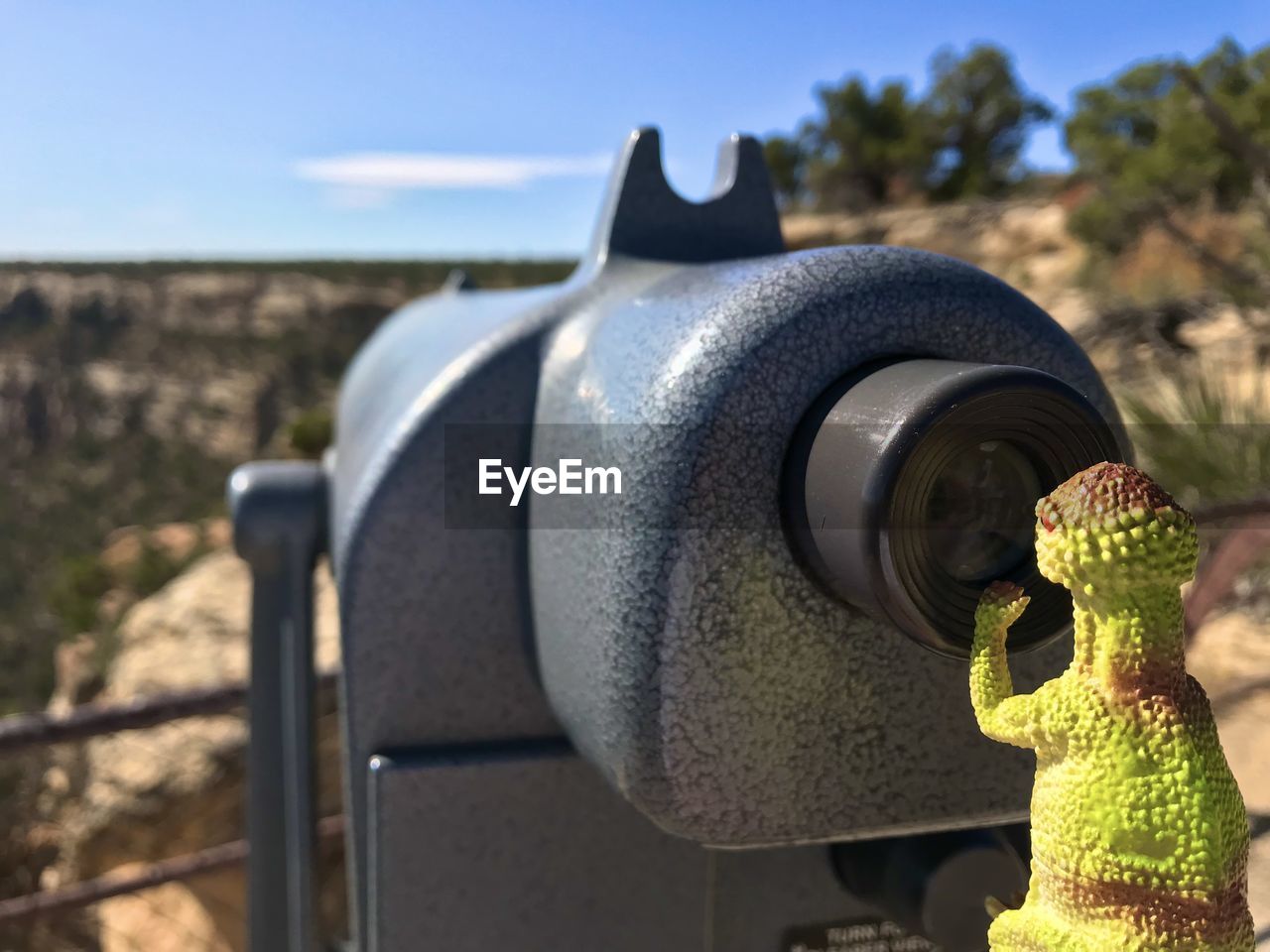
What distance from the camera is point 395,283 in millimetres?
40750

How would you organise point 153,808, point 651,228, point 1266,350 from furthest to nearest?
1. point 1266,350
2. point 153,808
3. point 651,228

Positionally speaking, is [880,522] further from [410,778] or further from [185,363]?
[185,363]

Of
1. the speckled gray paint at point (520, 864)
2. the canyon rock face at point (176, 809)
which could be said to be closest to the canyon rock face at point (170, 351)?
the canyon rock face at point (176, 809)

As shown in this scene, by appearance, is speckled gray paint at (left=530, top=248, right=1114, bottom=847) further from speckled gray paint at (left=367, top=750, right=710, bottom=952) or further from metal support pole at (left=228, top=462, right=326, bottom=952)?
metal support pole at (left=228, top=462, right=326, bottom=952)

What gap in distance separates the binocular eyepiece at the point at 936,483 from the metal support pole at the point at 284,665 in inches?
34.1

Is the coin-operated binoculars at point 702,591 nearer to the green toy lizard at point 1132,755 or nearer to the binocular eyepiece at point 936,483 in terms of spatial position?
the binocular eyepiece at point 936,483

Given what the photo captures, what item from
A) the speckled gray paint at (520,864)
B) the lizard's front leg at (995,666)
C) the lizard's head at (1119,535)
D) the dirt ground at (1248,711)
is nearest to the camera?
the lizard's head at (1119,535)

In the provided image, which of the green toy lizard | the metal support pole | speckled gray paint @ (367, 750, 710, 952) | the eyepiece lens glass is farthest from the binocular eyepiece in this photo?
the metal support pole

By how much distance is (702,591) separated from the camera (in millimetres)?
862

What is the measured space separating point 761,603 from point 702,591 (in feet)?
0.17

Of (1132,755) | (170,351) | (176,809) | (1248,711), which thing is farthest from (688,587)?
(170,351)

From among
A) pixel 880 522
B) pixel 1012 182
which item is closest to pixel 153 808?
pixel 880 522

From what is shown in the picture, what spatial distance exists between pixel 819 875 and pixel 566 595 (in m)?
0.44

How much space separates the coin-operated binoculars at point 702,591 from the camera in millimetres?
838
